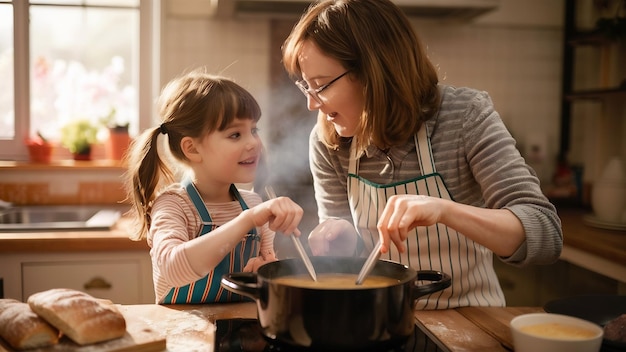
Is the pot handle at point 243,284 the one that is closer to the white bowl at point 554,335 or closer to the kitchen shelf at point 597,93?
the white bowl at point 554,335

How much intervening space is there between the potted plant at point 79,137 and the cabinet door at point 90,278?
A: 0.82 m

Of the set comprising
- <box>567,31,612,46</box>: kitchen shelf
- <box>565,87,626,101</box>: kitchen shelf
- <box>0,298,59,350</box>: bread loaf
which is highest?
<box>567,31,612,46</box>: kitchen shelf

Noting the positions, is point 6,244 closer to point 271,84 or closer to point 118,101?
point 118,101

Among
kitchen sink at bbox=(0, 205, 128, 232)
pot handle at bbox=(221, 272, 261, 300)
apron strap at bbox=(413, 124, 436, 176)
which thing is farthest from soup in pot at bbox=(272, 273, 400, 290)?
kitchen sink at bbox=(0, 205, 128, 232)

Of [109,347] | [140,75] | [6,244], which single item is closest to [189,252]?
[109,347]

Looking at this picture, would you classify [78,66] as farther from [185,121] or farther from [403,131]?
[403,131]

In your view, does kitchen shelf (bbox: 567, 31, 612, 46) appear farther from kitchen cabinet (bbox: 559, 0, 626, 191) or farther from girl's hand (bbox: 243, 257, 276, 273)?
girl's hand (bbox: 243, 257, 276, 273)

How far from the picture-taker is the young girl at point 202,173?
140 cm

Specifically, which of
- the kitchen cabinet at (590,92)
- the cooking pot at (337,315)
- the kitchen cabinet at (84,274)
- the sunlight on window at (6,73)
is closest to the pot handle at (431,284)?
the cooking pot at (337,315)

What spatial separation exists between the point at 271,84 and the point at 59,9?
1116mm

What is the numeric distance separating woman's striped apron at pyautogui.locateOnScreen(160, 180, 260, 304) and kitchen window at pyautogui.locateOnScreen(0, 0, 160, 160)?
1688 millimetres

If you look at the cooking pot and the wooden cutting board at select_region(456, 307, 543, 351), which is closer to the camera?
the cooking pot

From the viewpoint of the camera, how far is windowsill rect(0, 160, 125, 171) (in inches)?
110

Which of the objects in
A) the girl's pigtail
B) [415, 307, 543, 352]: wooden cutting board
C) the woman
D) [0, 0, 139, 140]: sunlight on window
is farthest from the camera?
[0, 0, 139, 140]: sunlight on window
